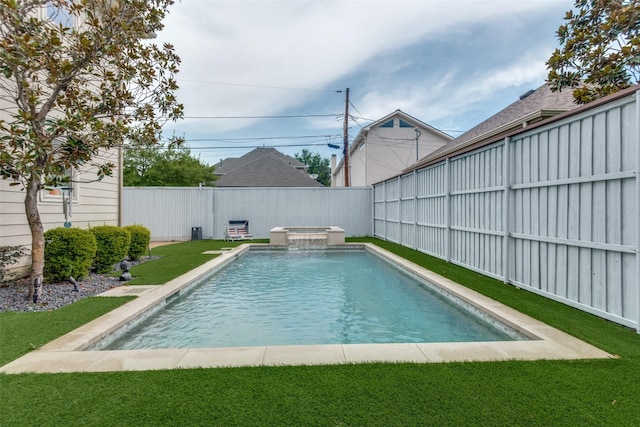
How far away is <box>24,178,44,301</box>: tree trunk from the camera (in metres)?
4.67

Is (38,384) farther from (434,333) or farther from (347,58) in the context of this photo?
(347,58)

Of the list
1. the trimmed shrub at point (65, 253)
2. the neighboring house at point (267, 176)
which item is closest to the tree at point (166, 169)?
the neighboring house at point (267, 176)

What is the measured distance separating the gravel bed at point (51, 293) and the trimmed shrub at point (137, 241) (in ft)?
6.92

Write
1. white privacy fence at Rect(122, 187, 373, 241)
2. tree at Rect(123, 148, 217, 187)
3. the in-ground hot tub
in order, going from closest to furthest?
the in-ground hot tub → white privacy fence at Rect(122, 187, 373, 241) → tree at Rect(123, 148, 217, 187)

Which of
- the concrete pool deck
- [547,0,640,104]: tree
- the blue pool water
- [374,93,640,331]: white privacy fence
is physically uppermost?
[547,0,640,104]: tree

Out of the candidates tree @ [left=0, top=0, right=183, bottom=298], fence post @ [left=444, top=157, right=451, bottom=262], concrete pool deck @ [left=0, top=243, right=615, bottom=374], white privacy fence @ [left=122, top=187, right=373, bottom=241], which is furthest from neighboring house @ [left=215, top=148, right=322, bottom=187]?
concrete pool deck @ [left=0, top=243, right=615, bottom=374]

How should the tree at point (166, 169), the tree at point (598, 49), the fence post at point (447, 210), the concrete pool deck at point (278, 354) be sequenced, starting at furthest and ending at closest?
the tree at point (166, 169) → the fence post at point (447, 210) → the tree at point (598, 49) → the concrete pool deck at point (278, 354)

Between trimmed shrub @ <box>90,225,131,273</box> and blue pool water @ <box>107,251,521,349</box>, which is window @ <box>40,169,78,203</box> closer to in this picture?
trimmed shrub @ <box>90,225,131,273</box>

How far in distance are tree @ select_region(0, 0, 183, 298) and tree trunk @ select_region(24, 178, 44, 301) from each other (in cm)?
1

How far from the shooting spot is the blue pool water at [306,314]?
3934 millimetres

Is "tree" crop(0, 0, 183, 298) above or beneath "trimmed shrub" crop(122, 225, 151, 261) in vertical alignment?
above

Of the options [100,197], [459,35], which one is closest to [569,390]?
[100,197]

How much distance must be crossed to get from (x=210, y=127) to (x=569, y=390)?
24.7m

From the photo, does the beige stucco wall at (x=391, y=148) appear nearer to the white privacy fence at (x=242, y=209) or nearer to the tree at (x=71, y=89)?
the white privacy fence at (x=242, y=209)
